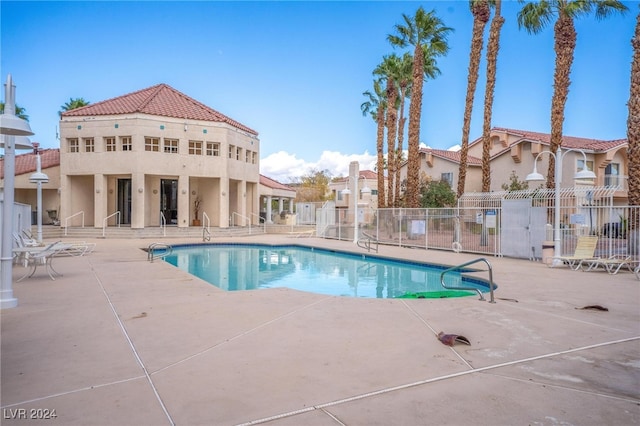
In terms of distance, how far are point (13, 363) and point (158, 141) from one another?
23.6m

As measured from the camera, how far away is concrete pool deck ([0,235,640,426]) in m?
3.28

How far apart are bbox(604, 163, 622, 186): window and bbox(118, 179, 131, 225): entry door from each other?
32.2m

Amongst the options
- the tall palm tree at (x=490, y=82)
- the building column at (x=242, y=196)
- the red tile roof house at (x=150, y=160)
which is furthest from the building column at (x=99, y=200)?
the tall palm tree at (x=490, y=82)

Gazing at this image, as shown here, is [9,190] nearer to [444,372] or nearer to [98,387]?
[98,387]

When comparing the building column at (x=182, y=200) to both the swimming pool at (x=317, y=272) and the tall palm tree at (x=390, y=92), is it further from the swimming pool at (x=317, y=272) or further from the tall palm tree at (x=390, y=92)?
the tall palm tree at (x=390, y=92)

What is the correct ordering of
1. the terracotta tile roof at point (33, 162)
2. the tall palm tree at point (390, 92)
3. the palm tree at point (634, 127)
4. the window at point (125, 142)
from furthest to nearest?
the tall palm tree at point (390, 92), the terracotta tile roof at point (33, 162), the window at point (125, 142), the palm tree at point (634, 127)

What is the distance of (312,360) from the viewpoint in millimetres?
4434

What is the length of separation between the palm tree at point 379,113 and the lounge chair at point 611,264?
19327mm

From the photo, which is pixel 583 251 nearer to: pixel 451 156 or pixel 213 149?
pixel 213 149

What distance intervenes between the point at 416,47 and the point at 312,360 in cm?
2426

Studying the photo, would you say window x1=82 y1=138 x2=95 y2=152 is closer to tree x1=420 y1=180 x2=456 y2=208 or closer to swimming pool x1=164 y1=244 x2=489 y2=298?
swimming pool x1=164 y1=244 x2=489 y2=298

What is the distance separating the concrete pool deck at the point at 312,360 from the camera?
3283 mm

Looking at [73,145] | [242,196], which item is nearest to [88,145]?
[73,145]

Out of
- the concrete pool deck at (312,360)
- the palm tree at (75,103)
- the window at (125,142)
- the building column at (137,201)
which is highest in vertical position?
the palm tree at (75,103)
